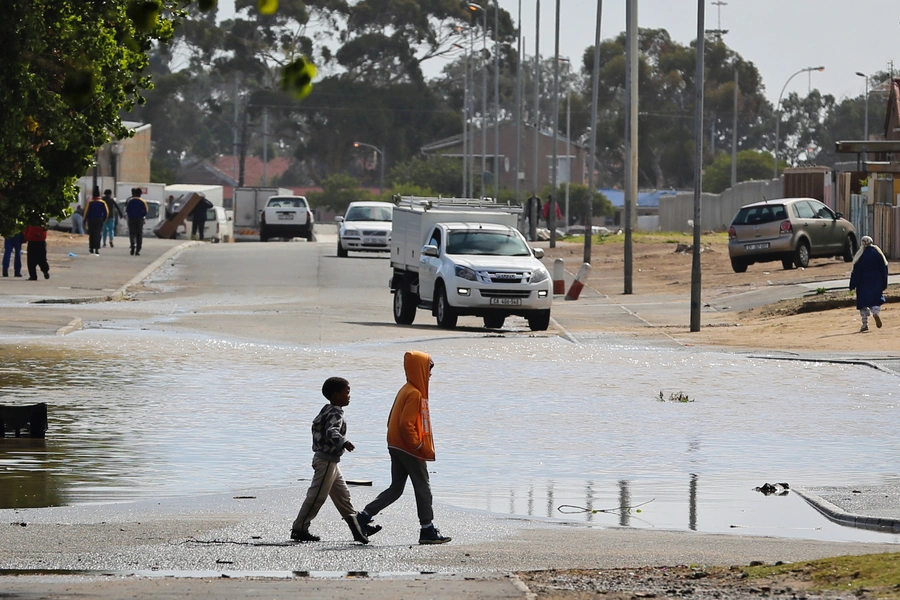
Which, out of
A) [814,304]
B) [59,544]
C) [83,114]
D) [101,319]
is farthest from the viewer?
[814,304]

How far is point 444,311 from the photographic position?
87.1 ft

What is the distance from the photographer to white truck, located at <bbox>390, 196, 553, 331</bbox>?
26156 mm

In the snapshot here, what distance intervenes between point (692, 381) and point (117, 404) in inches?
270

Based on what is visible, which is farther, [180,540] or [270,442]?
[270,442]

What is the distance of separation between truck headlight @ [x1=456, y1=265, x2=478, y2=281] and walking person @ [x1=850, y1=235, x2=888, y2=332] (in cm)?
588

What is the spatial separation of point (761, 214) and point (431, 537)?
31073mm

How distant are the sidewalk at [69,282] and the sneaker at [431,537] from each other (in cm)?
1474

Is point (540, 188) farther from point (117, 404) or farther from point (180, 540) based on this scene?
point (180, 540)

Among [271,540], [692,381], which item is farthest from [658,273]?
[271,540]

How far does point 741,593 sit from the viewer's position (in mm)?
7707

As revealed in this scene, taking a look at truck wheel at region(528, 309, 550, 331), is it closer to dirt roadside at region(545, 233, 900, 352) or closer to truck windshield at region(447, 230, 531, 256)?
truck windshield at region(447, 230, 531, 256)

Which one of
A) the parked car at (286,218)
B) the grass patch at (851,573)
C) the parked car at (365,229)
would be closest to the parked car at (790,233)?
the parked car at (365,229)

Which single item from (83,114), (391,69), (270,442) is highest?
(391,69)

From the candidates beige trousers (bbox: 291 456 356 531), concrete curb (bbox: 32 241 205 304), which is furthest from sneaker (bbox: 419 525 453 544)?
concrete curb (bbox: 32 241 205 304)
